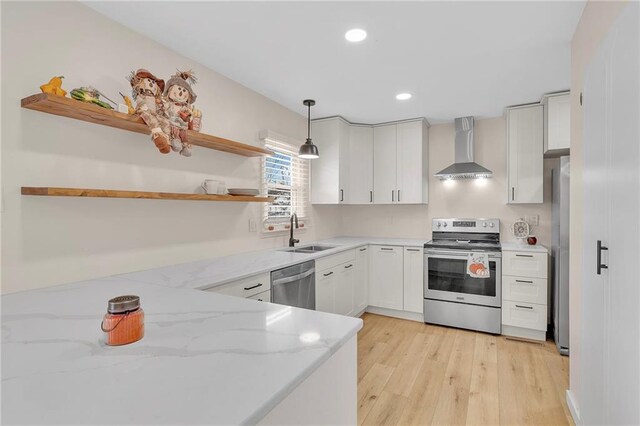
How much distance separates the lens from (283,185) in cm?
365

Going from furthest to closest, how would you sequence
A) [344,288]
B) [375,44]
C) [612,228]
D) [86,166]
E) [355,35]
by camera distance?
[344,288], [375,44], [355,35], [86,166], [612,228]

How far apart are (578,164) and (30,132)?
3164mm

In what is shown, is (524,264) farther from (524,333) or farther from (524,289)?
(524,333)

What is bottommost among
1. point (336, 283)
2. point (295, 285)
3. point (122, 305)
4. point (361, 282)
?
point (361, 282)

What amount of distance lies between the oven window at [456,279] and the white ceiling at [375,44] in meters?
1.81

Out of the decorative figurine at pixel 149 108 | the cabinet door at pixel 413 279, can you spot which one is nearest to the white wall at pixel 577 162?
the cabinet door at pixel 413 279

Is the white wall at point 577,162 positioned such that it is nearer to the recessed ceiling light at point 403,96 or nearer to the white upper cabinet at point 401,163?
the recessed ceiling light at point 403,96

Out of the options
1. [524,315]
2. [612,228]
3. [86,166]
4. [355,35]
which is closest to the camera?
[612,228]

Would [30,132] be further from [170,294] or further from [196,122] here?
[170,294]

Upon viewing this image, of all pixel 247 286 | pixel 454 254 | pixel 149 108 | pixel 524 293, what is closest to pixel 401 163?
pixel 454 254

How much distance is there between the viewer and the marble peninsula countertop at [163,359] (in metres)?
0.65

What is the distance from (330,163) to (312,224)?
0.82 metres

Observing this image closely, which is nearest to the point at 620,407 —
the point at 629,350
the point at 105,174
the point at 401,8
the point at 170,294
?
the point at 629,350

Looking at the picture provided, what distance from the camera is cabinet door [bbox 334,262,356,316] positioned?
3432 mm
